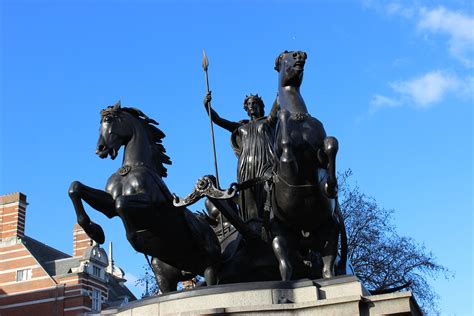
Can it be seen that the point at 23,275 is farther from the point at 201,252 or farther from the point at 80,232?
the point at 201,252

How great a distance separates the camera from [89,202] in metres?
9.52

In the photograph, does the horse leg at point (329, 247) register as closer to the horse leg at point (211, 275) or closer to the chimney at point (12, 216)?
the horse leg at point (211, 275)

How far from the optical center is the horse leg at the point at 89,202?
941cm

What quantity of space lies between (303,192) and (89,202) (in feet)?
9.61

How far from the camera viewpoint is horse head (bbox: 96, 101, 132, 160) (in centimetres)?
1005

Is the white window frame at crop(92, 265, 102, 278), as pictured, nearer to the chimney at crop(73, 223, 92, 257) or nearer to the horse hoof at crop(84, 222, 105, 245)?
the chimney at crop(73, 223, 92, 257)

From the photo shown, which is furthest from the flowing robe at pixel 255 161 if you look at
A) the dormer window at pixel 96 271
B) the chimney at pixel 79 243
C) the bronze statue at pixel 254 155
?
the chimney at pixel 79 243

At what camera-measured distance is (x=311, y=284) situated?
321 inches

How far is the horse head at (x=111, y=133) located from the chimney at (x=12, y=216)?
99.3ft

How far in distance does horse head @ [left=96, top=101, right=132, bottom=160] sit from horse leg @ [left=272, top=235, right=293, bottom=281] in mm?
2758

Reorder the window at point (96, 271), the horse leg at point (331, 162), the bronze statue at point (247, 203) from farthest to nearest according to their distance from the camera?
the window at point (96, 271) < the bronze statue at point (247, 203) < the horse leg at point (331, 162)

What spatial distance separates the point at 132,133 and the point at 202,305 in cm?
317

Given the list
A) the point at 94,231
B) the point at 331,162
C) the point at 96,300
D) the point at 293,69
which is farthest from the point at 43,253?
the point at 331,162

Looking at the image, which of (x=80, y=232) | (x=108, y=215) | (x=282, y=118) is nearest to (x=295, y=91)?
(x=282, y=118)
